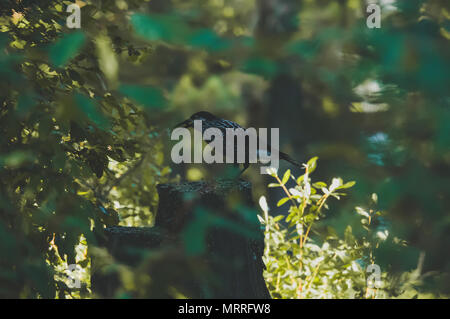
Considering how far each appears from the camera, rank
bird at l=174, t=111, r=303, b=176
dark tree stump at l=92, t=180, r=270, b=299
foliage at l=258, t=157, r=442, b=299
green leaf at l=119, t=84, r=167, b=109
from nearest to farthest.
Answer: green leaf at l=119, t=84, r=167, b=109
dark tree stump at l=92, t=180, r=270, b=299
bird at l=174, t=111, r=303, b=176
foliage at l=258, t=157, r=442, b=299

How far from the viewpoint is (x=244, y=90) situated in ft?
26.9

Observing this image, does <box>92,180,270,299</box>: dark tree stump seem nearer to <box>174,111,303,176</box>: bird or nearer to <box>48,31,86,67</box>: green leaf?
<box>174,111,303,176</box>: bird

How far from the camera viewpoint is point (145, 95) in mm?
661

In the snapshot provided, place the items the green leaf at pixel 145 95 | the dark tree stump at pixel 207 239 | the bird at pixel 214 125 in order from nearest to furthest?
the green leaf at pixel 145 95
the dark tree stump at pixel 207 239
the bird at pixel 214 125

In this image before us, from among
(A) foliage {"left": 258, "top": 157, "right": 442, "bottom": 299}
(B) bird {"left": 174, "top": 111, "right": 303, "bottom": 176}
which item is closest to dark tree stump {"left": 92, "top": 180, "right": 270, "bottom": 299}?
(B) bird {"left": 174, "top": 111, "right": 303, "bottom": 176}

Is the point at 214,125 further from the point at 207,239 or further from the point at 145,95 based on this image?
the point at 145,95

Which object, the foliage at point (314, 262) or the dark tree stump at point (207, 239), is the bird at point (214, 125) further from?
the foliage at point (314, 262)

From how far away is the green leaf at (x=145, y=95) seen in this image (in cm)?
65

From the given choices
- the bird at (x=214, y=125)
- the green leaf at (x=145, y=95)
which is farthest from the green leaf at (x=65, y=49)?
the bird at (x=214, y=125)

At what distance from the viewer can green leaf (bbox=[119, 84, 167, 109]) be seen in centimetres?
65

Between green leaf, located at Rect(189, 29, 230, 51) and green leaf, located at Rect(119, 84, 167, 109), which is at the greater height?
green leaf, located at Rect(189, 29, 230, 51)

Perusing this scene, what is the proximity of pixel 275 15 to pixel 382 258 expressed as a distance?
5619 millimetres

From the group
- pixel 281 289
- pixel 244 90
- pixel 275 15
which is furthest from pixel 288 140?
pixel 281 289

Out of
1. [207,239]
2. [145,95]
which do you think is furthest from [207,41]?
[207,239]
